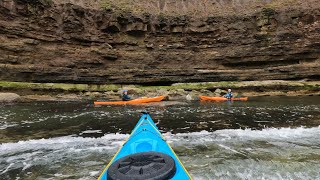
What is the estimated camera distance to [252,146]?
6379mm

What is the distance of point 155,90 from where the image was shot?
2919cm

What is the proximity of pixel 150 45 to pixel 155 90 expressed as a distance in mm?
11289

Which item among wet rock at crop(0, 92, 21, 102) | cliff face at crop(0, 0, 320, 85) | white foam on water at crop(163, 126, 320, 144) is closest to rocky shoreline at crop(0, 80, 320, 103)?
wet rock at crop(0, 92, 21, 102)

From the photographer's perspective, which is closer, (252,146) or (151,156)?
(151,156)

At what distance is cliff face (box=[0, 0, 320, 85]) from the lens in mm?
29891

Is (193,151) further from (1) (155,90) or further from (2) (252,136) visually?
(1) (155,90)

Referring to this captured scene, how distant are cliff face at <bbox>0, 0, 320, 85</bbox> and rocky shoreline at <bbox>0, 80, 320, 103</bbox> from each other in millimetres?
3177

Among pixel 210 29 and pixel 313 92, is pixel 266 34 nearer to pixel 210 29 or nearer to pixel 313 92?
pixel 210 29

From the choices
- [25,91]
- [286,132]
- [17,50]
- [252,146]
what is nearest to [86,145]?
[252,146]

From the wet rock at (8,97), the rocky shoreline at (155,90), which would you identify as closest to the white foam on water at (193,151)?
the rocky shoreline at (155,90)

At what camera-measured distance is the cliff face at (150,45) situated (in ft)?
98.1

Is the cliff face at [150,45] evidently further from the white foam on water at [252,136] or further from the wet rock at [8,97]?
the white foam on water at [252,136]

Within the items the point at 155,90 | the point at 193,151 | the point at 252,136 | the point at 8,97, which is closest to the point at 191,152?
the point at 193,151

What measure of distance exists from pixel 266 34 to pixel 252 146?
34242 millimetres
